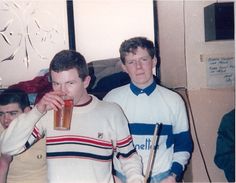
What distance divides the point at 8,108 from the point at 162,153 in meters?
0.43

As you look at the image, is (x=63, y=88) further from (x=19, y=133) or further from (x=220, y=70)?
(x=220, y=70)

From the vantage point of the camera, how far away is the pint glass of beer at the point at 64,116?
70 cm

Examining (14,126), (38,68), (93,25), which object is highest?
(93,25)

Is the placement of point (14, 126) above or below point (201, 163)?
above

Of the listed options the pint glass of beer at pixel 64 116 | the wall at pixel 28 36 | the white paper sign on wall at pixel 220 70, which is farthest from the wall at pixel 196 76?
the pint glass of beer at pixel 64 116

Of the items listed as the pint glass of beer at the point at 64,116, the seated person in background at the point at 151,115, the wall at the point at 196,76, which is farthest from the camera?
the wall at the point at 196,76

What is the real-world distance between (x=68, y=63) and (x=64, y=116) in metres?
0.13

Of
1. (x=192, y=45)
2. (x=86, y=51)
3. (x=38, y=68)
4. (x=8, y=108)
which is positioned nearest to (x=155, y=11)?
(x=192, y=45)

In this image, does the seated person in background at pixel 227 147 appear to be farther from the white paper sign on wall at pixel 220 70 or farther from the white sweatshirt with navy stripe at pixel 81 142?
the white sweatshirt with navy stripe at pixel 81 142

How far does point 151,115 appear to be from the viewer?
0.89 metres

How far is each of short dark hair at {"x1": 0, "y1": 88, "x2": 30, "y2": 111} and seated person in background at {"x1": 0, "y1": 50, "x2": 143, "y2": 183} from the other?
0.17 metres

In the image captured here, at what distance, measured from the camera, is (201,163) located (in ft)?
3.46

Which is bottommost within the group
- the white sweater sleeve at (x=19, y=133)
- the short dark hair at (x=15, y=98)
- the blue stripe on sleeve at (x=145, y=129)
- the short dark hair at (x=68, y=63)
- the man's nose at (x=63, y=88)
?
the blue stripe on sleeve at (x=145, y=129)

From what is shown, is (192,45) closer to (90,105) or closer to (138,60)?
(138,60)
